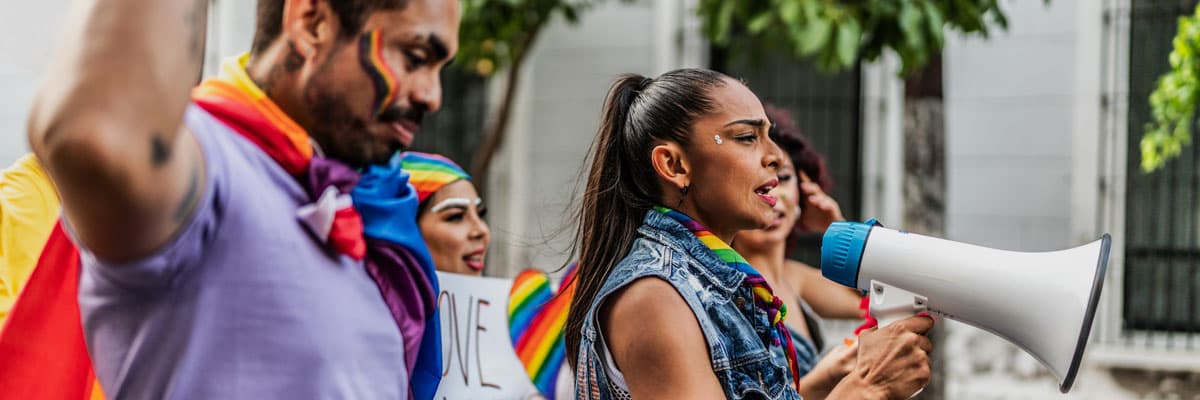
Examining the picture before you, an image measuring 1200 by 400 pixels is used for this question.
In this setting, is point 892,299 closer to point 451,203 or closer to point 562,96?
point 451,203

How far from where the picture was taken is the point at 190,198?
1.19 meters

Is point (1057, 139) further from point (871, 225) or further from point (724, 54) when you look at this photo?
point (871, 225)

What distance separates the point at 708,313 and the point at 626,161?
15.2 inches

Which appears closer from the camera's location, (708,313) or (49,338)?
(49,338)

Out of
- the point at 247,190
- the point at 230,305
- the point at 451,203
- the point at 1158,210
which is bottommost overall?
the point at 1158,210

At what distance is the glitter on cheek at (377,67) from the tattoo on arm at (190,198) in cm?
22

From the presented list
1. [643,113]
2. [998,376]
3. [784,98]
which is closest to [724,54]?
[784,98]

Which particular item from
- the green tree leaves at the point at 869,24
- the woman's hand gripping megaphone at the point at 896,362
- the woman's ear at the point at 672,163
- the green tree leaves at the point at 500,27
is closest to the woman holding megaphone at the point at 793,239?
the woman's hand gripping megaphone at the point at 896,362

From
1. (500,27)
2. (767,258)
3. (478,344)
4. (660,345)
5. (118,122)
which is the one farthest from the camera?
(500,27)

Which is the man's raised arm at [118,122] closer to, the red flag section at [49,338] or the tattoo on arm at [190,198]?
the tattoo on arm at [190,198]

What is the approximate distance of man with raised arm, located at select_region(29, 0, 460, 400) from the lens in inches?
43.4

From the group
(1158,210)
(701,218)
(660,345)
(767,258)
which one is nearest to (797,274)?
(767,258)

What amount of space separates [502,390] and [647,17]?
665 centimetres

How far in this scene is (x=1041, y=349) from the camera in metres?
2.19
